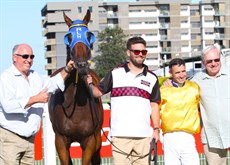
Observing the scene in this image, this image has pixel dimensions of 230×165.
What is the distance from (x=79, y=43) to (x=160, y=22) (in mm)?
93940

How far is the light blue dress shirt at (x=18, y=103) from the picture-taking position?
249 inches

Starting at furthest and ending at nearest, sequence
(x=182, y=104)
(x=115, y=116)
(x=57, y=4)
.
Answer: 1. (x=57, y=4)
2. (x=182, y=104)
3. (x=115, y=116)

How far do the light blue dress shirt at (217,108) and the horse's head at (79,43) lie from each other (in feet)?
4.31

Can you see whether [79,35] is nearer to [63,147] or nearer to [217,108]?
[63,147]

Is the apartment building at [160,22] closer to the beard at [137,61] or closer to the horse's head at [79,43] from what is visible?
the horse's head at [79,43]

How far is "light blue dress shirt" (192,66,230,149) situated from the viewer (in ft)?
22.0

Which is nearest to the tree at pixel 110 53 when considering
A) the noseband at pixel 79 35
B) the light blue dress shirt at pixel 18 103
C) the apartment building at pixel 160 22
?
the apartment building at pixel 160 22

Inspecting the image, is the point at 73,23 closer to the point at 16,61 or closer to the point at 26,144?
the point at 16,61

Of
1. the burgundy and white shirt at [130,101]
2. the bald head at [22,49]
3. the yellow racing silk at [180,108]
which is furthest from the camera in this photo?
the yellow racing silk at [180,108]

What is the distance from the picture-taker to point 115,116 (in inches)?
249

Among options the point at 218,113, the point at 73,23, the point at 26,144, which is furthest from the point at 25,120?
the point at 218,113

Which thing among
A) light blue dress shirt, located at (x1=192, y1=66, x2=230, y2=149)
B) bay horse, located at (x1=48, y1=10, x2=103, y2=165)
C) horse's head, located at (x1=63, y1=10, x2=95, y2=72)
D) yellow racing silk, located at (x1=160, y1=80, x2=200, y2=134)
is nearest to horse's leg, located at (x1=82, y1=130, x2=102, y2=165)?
bay horse, located at (x1=48, y1=10, x2=103, y2=165)

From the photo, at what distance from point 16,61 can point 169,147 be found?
1.86m

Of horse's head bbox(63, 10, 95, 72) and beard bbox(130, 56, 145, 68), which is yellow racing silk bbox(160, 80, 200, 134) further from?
horse's head bbox(63, 10, 95, 72)
